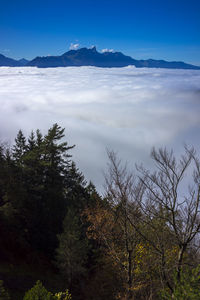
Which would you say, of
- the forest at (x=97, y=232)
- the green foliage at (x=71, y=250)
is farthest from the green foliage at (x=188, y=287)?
the green foliage at (x=71, y=250)

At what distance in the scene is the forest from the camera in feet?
36.3

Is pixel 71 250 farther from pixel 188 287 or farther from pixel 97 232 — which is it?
pixel 188 287

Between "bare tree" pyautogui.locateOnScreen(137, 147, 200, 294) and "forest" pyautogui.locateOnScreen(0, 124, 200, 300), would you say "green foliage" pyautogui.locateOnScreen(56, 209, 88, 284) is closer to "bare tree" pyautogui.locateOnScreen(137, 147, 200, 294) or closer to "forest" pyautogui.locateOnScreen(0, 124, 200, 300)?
"forest" pyautogui.locateOnScreen(0, 124, 200, 300)

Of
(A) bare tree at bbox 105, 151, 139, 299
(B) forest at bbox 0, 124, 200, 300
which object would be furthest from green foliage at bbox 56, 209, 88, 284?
(A) bare tree at bbox 105, 151, 139, 299

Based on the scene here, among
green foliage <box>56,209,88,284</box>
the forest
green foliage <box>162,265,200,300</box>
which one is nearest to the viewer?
green foliage <box>162,265,200,300</box>

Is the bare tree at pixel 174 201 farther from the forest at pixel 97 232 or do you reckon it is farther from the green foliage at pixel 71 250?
the green foliage at pixel 71 250

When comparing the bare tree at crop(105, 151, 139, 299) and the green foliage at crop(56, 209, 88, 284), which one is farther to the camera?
the green foliage at crop(56, 209, 88, 284)

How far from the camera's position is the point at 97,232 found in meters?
15.4

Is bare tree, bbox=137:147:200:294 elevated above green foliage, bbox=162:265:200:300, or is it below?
above

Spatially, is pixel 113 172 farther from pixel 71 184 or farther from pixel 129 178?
pixel 71 184

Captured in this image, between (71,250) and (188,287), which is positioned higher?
(188,287)

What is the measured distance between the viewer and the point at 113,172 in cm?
1189

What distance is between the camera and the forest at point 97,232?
1106 centimetres

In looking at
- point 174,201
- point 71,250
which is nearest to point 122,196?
point 174,201
